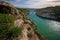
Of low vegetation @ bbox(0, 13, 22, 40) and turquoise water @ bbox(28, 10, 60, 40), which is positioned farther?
turquoise water @ bbox(28, 10, 60, 40)

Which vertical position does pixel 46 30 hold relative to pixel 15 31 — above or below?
below

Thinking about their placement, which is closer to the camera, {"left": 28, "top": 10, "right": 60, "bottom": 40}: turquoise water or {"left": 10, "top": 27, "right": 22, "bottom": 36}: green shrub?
{"left": 10, "top": 27, "right": 22, "bottom": 36}: green shrub

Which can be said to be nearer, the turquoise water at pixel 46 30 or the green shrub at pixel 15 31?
the green shrub at pixel 15 31

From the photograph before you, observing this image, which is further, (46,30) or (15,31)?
(46,30)

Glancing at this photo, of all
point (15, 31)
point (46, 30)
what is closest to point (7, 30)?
point (15, 31)

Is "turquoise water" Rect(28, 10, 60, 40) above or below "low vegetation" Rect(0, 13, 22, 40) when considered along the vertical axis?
below

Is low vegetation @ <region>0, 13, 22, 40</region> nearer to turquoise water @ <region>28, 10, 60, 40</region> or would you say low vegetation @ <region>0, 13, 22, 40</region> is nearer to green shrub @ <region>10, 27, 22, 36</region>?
green shrub @ <region>10, 27, 22, 36</region>

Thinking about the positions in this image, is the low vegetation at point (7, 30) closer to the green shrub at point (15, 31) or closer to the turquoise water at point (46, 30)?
the green shrub at point (15, 31)

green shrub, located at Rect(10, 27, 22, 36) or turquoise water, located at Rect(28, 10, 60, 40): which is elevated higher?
green shrub, located at Rect(10, 27, 22, 36)

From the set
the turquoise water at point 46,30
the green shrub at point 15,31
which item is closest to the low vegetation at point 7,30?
the green shrub at point 15,31

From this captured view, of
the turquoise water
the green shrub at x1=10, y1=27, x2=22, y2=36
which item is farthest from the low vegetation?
the turquoise water

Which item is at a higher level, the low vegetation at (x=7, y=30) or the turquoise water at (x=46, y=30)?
the low vegetation at (x=7, y=30)

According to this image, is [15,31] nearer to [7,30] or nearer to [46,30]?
[7,30]
